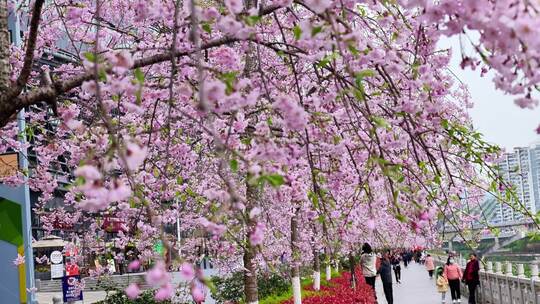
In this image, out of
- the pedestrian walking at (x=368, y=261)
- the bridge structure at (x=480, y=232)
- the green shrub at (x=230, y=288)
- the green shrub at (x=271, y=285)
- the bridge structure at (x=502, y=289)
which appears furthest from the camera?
the green shrub at (x=271, y=285)

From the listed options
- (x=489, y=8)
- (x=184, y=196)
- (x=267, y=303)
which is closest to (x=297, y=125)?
(x=489, y=8)

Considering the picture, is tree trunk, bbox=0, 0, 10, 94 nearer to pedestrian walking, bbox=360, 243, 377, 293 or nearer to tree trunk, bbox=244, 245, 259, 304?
tree trunk, bbox=244, 245, 259, 304

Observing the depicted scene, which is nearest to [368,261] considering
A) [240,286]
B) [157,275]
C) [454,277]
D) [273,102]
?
[454,277]

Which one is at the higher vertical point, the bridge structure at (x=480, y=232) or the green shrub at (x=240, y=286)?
the bridge structure at (x=480, y=232)

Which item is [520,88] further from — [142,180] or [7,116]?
[142,180]

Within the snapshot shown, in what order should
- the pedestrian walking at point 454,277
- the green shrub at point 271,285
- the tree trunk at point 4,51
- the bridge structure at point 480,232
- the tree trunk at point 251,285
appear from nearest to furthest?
the tree trunk at point 4,51, the bridge structure at point 480,232, the tree trunk at point 251,285, the pedestrian walking at point 454,277, the green shrub at point 271,285

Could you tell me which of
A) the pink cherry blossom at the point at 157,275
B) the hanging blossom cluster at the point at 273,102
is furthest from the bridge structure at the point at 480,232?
the pink cherry blossom at the point at 157,275

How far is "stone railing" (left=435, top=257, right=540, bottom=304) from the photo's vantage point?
13523mm

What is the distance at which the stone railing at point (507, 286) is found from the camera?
13523mm

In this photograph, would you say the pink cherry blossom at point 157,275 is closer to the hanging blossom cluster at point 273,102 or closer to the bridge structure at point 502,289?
the hanging blossom cluster at point 273,102

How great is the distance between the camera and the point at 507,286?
15914mm

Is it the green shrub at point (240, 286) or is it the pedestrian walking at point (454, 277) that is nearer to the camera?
the pedestrian walking at point (454, 277)

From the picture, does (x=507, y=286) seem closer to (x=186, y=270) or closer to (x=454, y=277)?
(x=454, y=277)

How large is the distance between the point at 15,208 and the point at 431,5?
1554 centimetres
